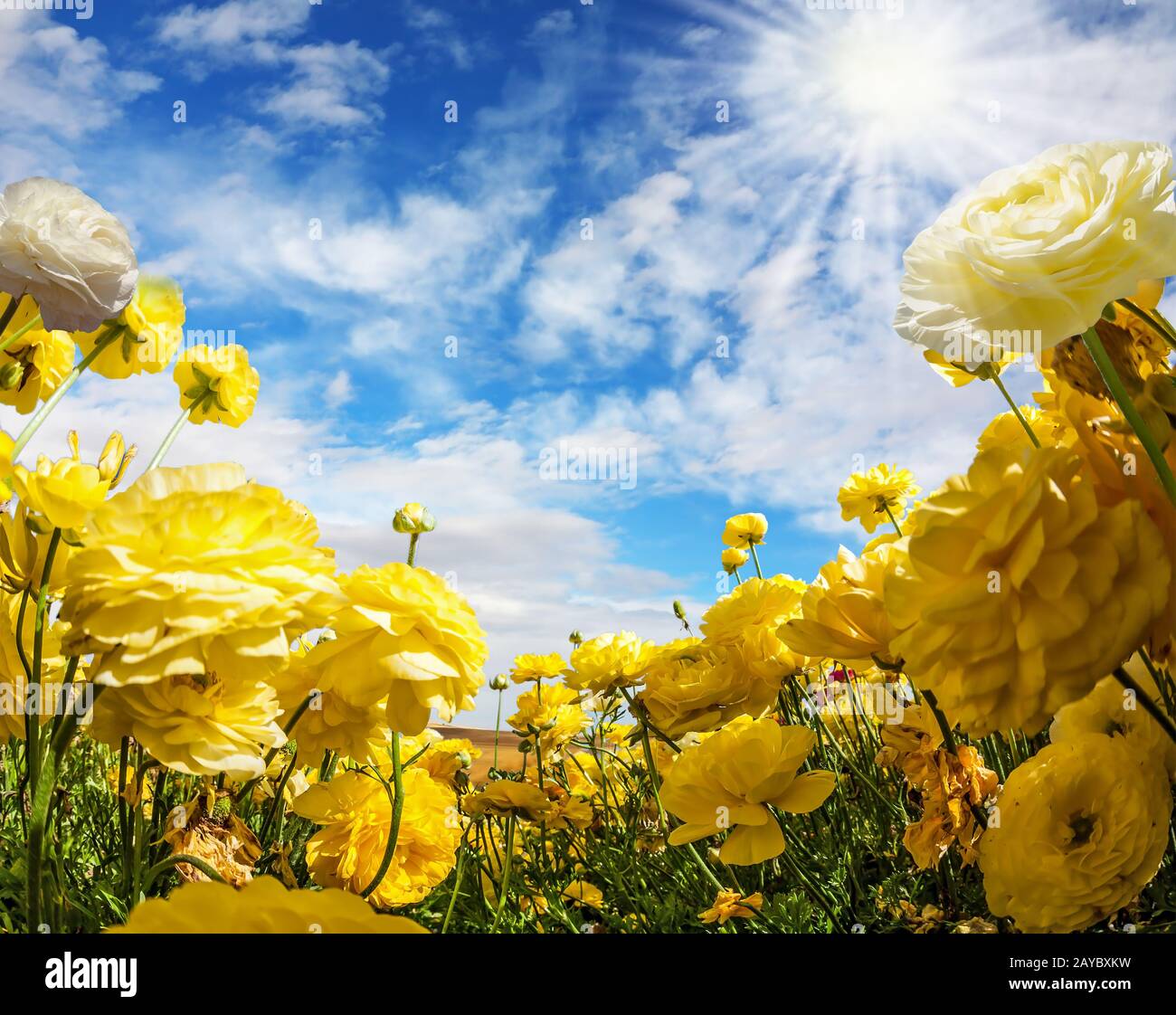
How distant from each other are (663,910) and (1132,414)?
1.31m

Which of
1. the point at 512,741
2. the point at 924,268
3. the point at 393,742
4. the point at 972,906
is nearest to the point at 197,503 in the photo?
the point at 393,742

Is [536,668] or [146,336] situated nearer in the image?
[146,336]

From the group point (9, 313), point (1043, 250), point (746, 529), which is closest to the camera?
point (1043, 250)

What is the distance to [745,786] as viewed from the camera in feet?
3.80

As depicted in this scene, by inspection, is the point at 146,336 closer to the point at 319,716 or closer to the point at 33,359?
the point at 33,359

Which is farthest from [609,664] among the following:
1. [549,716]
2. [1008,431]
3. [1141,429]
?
[1141,429]

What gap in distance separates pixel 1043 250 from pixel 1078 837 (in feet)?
2.33

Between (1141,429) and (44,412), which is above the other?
(44,412)

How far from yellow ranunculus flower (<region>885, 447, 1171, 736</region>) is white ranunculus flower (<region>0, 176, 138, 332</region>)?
1253 mm

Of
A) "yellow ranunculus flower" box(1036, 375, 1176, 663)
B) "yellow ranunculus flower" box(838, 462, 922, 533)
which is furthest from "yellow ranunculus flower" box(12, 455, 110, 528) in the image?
"yellow ranunculus flower" box(838, 462, 922, 533)

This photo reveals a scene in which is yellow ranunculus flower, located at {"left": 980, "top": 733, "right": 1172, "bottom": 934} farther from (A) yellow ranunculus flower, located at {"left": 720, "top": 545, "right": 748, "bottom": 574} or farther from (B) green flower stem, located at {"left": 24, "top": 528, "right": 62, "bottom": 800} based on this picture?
(A) yellow ranunculus flower, located at {"left": 720, "top": 545, "right": 748, "bottom": 574}

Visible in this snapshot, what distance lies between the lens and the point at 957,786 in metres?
1.19

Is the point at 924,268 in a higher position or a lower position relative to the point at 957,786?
higher
